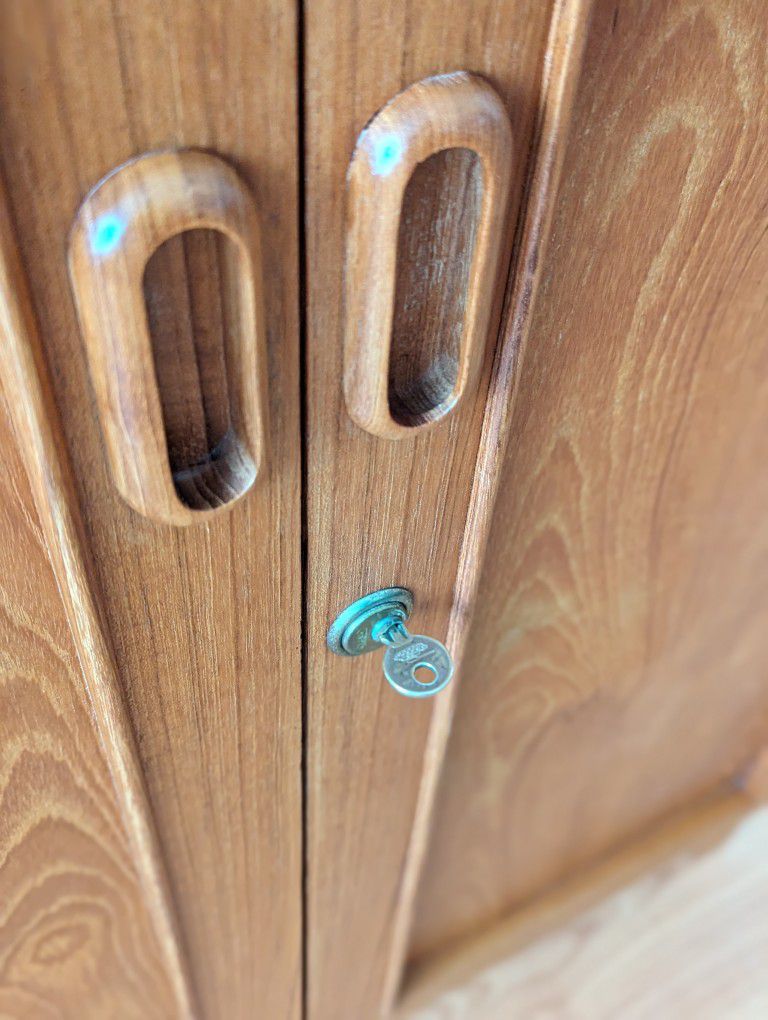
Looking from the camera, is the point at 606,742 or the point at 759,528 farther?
the point at 606,742

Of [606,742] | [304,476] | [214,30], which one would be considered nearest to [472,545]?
[304,476]

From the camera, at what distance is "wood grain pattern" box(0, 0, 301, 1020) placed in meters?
0.20

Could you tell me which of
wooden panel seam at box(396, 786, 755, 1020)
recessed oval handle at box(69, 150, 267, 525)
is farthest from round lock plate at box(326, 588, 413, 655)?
wooden panel seam at box(396, 786, 755, 1020)

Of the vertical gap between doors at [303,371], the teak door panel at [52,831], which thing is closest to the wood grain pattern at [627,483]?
the vertical gap between doors at [303,371]

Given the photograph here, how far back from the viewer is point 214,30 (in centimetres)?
21

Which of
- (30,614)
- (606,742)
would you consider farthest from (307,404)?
(606,742)

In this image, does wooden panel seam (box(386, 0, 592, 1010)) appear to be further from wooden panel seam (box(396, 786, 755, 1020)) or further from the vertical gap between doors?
wooden panel seam (box(396, 786, 755, 1020))

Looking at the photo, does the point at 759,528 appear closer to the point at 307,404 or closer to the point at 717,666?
the point at 717,666

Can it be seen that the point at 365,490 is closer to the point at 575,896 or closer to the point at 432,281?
the point at 432,281

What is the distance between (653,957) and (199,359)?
982 mm

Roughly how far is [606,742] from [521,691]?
0.20m

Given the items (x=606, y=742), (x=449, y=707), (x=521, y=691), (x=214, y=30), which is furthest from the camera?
(x=606, y=742)

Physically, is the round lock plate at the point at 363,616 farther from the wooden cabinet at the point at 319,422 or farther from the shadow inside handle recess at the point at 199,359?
the shadow inside handle recess at the point at 199,359

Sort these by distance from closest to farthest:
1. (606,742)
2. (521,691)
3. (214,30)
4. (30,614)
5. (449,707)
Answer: (214,30) < (30,614) < (449,707) < (521,691) < (606,742)
